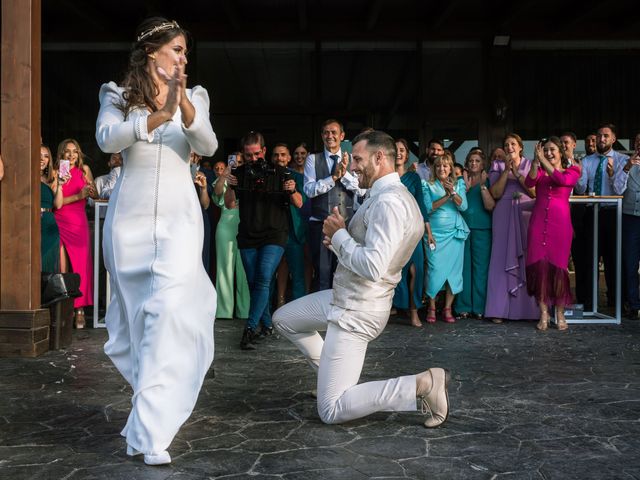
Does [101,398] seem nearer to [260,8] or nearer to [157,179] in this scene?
[157,179]

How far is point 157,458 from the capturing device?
3.16 metres

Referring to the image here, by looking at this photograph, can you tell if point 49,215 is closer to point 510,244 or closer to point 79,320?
point 79,320

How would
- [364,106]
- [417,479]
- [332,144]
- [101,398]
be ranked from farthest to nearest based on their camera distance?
[364,106] → [332,144] → [101,398] → [417,479]

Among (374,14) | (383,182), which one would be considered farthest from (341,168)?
(374,14)

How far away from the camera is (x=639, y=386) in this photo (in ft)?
15.6

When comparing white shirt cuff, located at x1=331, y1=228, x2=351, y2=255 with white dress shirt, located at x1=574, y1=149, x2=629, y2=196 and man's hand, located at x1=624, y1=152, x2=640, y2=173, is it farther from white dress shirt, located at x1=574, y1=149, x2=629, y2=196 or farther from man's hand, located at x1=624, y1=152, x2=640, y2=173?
white dress shirt, located at x1=574, y1=149, x2=629, y2=196

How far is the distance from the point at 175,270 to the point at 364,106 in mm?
8851

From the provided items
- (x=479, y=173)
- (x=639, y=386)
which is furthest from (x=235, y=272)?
(x=639, y=386)

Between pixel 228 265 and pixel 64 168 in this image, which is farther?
pixel 228 265

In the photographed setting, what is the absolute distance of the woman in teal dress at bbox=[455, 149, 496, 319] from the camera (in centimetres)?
777

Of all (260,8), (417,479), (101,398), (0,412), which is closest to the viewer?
(417,479)

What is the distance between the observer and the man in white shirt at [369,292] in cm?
362

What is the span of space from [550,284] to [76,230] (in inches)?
180

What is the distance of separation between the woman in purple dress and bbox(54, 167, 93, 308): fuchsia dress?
4.01m
